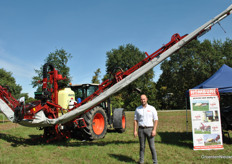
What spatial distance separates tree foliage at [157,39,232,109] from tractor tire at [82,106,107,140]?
30.0 m

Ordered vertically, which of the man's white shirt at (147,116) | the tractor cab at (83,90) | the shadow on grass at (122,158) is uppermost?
the tractor cab at (83,90)

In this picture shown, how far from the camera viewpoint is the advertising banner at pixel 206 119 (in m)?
5.57

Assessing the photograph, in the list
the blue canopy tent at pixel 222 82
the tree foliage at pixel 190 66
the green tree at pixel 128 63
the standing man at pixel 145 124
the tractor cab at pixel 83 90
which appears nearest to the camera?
the standing man at pixel 145 124

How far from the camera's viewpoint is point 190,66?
37094 millimetres

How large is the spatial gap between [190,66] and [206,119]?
111 feet

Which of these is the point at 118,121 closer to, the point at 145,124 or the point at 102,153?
the point at 102,153

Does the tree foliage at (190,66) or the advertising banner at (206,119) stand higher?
the tree foliage at (190,66)

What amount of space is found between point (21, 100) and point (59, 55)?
67.0ft

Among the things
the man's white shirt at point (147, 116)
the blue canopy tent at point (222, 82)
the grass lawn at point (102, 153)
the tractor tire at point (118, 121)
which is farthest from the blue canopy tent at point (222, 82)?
the tractor tire at point (118, 121)

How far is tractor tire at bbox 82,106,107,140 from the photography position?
21.9 ft

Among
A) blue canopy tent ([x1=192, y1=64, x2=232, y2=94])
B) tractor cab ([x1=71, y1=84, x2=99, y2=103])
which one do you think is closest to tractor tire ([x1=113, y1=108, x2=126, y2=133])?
tractor cab ([x1=71, y1=84, x2=99, y2=103])

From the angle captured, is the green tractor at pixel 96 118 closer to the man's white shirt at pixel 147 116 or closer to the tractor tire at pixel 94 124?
the tractor tire at pixel 94 124

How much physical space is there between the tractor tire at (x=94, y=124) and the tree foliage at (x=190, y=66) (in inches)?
1182

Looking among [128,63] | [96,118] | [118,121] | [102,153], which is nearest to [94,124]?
[96,118]
